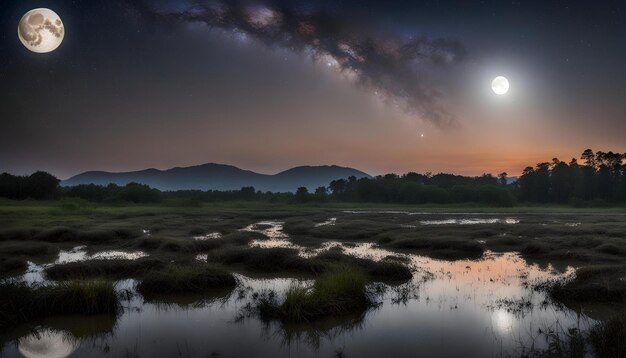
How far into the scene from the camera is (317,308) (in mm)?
14672

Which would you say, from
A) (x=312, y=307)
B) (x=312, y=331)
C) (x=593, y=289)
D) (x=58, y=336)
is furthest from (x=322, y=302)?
(x=593, y=289)

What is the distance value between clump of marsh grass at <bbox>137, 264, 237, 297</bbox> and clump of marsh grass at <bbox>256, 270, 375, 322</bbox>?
3.99 m

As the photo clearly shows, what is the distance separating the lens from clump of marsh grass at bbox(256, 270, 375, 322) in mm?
14508

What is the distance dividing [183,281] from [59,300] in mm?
4916

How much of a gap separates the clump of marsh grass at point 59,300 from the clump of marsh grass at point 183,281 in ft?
8.01

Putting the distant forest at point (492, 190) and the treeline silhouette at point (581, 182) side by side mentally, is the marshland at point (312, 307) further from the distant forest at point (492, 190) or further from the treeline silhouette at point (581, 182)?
the treeline silhouette at point (581, 182)

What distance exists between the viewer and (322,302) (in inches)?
590

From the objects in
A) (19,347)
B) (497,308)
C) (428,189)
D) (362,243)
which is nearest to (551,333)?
(497,308)

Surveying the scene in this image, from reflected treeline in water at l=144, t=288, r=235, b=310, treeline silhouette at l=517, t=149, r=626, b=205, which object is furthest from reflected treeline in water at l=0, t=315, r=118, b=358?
treeline silhouette at l=517, t=149, r=626, b=205

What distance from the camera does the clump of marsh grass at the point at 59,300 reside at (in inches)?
561

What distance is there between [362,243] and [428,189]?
129798 millimetres

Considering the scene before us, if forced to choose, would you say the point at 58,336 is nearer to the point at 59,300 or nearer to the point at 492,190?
the point at 59,300

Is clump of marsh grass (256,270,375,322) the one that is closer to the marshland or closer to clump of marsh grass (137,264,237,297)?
the marshland

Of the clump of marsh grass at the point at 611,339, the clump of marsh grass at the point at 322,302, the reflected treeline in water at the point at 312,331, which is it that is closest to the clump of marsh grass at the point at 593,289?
the clump of marsh grass at the point at 611,339
